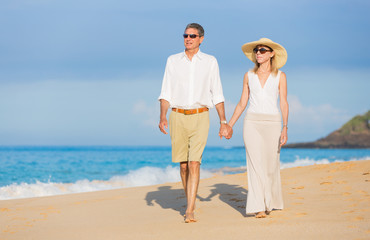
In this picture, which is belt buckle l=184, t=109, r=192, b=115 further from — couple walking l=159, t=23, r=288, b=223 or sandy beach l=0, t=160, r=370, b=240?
sandy beach l=0, t=160, r=370, b=240

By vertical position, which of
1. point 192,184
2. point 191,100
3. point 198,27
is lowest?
point 192,184

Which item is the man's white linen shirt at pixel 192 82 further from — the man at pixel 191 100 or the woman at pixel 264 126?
the woman at pixel 264 126

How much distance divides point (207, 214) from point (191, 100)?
1.69 meters

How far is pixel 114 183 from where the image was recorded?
18.5 metres

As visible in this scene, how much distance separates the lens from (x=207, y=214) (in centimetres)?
643

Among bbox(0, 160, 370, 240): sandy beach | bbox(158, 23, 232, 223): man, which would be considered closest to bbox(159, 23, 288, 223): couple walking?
bbox(158, 23, 232, 223): man

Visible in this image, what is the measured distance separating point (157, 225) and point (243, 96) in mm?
1961

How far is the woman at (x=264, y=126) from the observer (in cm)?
582

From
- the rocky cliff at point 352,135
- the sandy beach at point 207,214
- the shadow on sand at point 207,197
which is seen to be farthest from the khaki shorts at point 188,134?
the rocky cliff at point 352,135

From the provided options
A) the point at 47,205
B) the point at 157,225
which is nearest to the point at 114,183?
the point at 47,205

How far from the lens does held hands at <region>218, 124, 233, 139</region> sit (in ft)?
19.1

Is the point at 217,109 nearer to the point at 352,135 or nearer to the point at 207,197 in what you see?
the point at 207,197

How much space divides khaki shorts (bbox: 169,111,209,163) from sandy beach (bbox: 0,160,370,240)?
0.86m

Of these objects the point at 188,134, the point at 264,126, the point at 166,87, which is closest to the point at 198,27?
the point at 166,87
